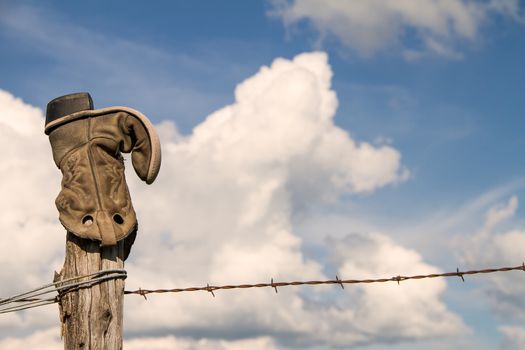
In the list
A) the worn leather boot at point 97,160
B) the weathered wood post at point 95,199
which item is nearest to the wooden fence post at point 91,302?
the weathered wood post at point 95,199

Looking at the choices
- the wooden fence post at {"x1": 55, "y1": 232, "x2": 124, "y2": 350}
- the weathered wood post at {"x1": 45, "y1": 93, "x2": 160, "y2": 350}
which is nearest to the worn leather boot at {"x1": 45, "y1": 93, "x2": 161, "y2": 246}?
the weathered wood post at {"x1": 45, "y1": 93, "x2": 160, "y2": 350}

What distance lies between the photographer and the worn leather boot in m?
4.30

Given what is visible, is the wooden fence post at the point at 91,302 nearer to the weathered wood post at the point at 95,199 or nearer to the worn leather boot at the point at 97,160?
the weathered wood post at the point at 95,199

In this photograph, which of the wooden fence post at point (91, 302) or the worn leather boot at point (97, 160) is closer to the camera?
the wooden fence post at point (91, 302)

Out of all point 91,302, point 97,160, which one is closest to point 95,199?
point 97,160

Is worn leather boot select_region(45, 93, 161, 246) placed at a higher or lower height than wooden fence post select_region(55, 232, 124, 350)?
higher

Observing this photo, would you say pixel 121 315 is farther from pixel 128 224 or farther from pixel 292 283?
pixel 292 283

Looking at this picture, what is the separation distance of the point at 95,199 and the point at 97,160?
258mm

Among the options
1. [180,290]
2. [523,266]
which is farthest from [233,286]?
[523,266]

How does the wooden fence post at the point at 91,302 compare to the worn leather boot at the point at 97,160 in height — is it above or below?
below

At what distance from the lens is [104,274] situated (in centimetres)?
428

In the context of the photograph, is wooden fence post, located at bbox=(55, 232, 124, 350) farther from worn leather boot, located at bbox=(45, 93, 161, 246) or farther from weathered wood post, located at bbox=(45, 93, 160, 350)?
worn leather boot, located at bbox=(45, 93, 161, 246)

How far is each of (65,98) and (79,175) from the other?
0.57 m

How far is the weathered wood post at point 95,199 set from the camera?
13.8 feet
